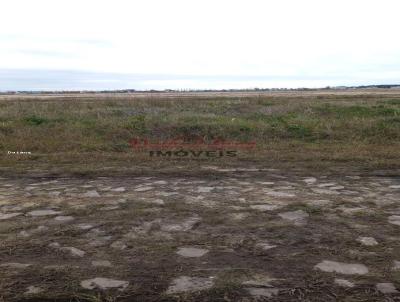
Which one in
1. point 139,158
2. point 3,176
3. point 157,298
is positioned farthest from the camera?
point 139,158

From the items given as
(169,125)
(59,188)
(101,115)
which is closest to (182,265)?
(59,188)

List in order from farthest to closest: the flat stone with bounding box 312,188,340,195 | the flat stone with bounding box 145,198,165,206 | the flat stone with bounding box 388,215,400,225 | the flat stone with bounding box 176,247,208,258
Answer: the flat stone with bounding box 312,188,340,195, the flat stone with bounding box 145,198,165,206, the flat stone with bounding box 388,215,400,225, the flat stone with bounding box 176,247,208,258

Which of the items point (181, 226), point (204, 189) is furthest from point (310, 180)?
point (181, 226)

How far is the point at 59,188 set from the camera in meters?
6.88

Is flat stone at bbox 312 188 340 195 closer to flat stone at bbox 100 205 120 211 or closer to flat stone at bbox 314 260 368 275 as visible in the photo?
flat stone at bbox 314 260 368 275

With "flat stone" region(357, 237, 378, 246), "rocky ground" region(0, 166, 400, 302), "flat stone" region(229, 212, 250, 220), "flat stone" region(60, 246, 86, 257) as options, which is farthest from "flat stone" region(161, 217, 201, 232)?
"flat stone" region(357, 237, 378, 246)

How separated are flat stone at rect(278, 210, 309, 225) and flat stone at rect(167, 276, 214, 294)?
1.81m

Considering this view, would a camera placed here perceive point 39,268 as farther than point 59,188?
No

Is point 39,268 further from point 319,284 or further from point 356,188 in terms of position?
point 356,188

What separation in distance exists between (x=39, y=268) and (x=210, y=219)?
6.60 ft

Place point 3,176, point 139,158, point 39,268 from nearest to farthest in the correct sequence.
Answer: point 39,268 → point 3,176 → point 139,158

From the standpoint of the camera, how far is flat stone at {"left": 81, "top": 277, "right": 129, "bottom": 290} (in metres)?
3.24

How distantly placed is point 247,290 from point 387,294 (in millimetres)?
994

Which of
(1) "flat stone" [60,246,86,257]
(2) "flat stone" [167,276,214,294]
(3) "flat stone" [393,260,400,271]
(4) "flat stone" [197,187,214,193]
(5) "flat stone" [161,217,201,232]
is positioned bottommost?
(4) "flat stone" [197,187,214,193]
